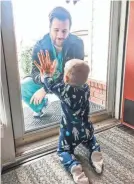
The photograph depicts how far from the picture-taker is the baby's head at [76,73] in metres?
1.18

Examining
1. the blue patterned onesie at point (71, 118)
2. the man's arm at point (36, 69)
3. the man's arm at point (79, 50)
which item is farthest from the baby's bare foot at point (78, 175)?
the man's arm at point (79, 50)

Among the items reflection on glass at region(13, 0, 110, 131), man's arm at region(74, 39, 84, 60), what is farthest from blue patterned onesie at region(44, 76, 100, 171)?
man's arm at region(74, 39, 84, 60)

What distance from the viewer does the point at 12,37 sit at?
4.11 feet

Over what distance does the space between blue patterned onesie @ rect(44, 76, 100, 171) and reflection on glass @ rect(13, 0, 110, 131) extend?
321 millimetres

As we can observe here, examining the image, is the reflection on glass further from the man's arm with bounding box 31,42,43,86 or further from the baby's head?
the baby's head

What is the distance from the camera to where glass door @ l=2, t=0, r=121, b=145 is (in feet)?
4.32

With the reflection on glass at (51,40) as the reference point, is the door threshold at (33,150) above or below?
below

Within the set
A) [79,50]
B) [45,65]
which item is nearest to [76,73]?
[45,65]

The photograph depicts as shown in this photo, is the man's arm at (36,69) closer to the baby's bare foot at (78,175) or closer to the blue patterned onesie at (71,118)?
the blue patterned onesie at (71,118)

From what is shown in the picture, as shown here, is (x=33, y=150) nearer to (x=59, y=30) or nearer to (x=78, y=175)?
(x=78, y=175)

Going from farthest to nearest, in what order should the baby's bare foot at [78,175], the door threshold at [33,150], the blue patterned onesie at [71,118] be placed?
the door threshold at [33,150]
the blue patterned onesie at [71,118]
the baby's bare foot at [78,175]

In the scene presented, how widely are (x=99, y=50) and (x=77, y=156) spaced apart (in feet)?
3.67

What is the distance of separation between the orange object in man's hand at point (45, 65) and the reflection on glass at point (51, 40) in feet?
0.12

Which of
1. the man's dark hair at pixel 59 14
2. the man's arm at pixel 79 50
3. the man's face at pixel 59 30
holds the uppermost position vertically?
the man's dark hair at pixel 59 14
